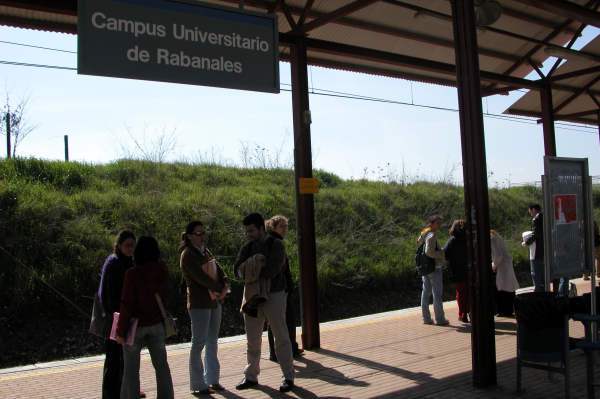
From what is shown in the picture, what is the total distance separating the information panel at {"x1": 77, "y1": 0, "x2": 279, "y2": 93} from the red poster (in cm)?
354

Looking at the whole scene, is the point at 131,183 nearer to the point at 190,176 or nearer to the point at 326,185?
the point at 190,176

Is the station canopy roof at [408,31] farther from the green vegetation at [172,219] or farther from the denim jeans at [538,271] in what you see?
the green vegetation at [172,219]

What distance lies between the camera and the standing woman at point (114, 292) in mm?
4727

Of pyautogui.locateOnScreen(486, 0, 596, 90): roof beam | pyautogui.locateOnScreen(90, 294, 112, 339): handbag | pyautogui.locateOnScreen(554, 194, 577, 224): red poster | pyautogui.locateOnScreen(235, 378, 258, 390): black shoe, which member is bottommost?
pyautogui.locateOnScreen(235, 378, 258, 390): black shoe

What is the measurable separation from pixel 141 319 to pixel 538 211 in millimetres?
7885

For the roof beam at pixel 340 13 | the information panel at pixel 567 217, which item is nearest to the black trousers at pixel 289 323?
the information panel at pixel 567 217

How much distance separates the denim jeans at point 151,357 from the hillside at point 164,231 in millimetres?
4045

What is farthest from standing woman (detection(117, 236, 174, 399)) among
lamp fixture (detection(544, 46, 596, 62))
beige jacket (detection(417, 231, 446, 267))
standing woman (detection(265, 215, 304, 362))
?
lamp fixture (detection(544, 46, 596, 62))

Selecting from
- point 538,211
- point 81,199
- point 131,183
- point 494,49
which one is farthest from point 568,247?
point 131,183

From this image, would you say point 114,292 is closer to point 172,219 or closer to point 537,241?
point 172,219

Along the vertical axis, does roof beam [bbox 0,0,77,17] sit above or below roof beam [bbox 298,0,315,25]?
below

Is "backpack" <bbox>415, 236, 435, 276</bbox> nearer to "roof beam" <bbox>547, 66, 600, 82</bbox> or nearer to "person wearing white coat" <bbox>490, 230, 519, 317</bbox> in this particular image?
"person wearing white coat" <bbox>490, 230, 519, 317</bbox>

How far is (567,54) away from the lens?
10.1 metres

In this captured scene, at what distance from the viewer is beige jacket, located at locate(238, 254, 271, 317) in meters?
5.29
